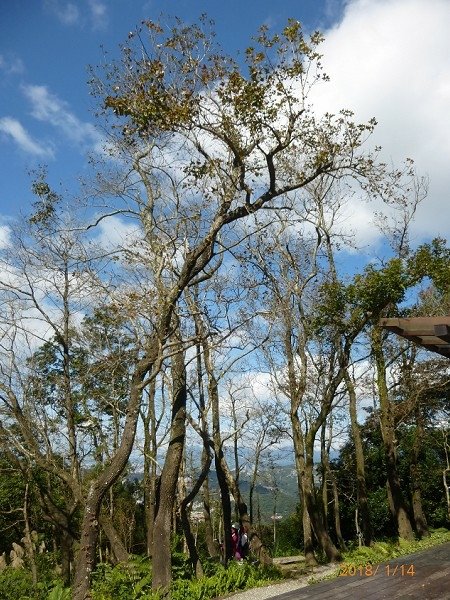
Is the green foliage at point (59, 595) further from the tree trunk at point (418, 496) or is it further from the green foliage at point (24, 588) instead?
the tree trunk at point (418, 496)

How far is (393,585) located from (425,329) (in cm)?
251

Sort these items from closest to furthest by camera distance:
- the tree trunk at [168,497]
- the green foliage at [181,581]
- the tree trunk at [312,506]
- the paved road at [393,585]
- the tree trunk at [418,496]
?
the paved road at [393,585] → the green foliage at [181,581] → the tree trunk at [168,497] → the tree trunk at [312,506] → the tree trunk at [418,496]

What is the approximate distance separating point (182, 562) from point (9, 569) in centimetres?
793

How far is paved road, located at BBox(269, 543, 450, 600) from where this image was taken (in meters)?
4.88

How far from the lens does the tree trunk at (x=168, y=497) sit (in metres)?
8.84

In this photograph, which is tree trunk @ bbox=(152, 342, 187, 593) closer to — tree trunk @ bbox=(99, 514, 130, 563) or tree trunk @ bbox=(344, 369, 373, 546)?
tree trunk @ bbox=(99, 514, 130, 563)

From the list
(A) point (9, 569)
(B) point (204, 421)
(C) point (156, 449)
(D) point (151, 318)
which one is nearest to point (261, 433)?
(C) point (156, 449)

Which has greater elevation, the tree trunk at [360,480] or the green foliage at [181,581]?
the tree trunk at [360,480]

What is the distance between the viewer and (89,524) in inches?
281

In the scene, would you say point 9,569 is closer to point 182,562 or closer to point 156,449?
point 156,449

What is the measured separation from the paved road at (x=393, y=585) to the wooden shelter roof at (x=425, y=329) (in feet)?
7.58

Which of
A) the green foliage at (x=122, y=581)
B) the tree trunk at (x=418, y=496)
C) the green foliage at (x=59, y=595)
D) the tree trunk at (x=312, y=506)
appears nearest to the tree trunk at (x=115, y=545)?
→ the green foliage at (x=122, y=581)

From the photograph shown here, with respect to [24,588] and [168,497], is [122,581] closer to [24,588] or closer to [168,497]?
[168,497]

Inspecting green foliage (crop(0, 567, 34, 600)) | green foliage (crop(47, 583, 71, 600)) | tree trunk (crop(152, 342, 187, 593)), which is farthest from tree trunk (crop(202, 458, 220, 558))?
green foliage (crop(47, 583, 71, 600))
